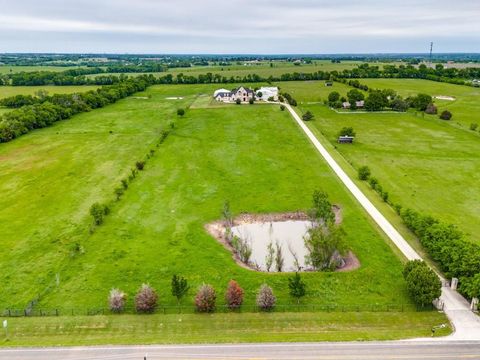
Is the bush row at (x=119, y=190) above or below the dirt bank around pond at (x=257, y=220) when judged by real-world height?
above

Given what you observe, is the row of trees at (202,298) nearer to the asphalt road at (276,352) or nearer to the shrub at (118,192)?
the asphalt road at (276,352)

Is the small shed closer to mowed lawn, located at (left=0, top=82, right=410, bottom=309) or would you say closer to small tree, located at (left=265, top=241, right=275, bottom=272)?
mowed lawn, located at (left=0, top=82, right=410, bottom=309)

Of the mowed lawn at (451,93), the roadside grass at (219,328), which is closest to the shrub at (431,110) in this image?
the mowed lawn at (451,93)

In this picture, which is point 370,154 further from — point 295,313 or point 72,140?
point 72,140

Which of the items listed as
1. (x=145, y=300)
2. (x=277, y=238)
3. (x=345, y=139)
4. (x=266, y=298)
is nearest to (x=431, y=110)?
(x=345, y=139)

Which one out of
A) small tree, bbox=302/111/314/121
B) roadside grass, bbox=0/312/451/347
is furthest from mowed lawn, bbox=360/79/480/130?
roadside grass, bbox=0/312/451/347

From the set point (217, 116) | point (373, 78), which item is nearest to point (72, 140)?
point (217, 116)

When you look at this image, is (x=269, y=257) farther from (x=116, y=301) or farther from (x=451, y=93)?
(x=451, y=93)
